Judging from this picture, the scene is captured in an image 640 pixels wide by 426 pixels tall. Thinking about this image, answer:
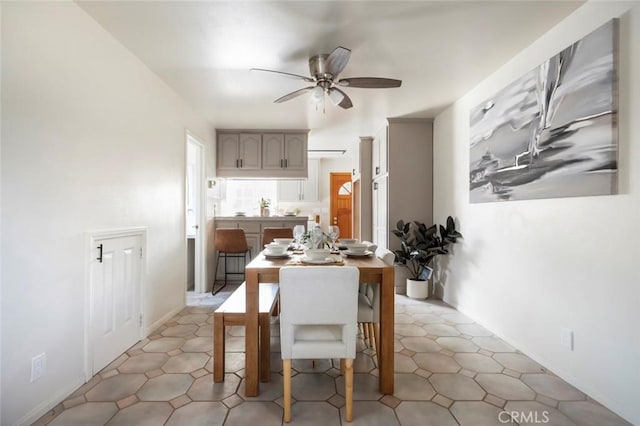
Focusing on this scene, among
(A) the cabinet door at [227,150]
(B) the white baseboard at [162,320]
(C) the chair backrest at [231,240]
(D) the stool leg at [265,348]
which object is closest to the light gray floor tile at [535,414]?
(D) the stool leg at [265,348]

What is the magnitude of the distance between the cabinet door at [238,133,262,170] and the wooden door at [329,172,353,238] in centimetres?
283

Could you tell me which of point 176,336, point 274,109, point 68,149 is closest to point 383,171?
point 274,109

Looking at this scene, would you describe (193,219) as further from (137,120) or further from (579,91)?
(579,91)

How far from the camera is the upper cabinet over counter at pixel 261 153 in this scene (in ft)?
16.1

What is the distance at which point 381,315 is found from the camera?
1.93 m

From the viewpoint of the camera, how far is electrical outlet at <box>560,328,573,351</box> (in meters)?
2.06

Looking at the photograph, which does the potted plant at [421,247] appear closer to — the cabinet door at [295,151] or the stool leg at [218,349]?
the cabinet door at [295,151]

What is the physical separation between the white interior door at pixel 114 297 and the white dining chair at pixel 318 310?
1397 mm

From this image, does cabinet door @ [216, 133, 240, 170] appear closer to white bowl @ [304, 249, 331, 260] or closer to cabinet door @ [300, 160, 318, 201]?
cabinet door @ [300, 160, 318, 201]

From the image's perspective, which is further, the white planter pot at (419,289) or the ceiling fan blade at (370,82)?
the white planter pot at (419,289)

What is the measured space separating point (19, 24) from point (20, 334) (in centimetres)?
156

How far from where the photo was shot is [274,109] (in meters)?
3.88

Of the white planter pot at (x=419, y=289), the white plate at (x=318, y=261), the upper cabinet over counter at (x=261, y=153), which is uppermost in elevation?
the upper cabinet over counter at (x=261, y=153)

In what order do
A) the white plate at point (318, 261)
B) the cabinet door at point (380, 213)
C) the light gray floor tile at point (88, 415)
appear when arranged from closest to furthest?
1. the light gray floor tile at point (88, 415)
2. the white plate at point (318, 261)
3. the cabinet door at point (380, 213)
